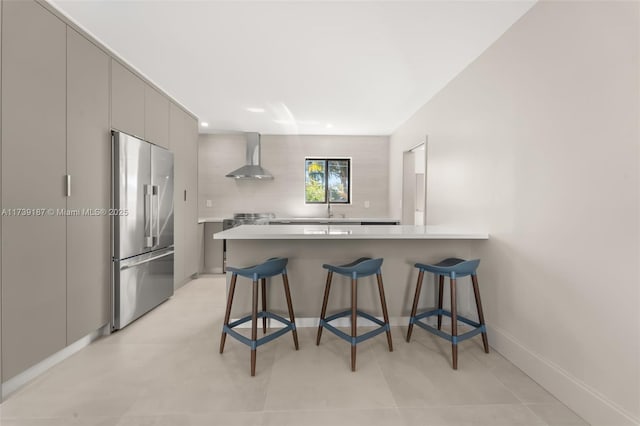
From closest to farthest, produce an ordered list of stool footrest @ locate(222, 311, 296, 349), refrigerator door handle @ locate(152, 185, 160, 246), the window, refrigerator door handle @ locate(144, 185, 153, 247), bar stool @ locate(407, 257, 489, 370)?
stool footrest @ locate(222, 311, 296, 349) → bar stool @ locate(407, 257, 489, 370) → refrigerator door handle @ locate(144, 185, 153, 247) → refrigerator door handle @ locate(152, 185, 160, 246) → the window

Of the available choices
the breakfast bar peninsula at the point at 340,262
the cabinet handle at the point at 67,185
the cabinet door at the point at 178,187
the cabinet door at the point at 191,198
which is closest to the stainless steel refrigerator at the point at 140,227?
the cabinet door at the point at 178,187

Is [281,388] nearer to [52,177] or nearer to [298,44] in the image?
[52,177]

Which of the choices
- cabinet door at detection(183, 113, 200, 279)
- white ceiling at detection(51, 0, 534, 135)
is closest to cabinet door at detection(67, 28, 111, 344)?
white ceiling at detection(51, 0, 534, 135)

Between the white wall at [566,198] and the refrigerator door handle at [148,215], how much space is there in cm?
313

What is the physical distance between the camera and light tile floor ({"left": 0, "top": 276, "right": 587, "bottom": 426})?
5.19ft

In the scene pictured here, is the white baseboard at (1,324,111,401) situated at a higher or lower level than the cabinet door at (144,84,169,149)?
lower

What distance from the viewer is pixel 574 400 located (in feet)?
5.34

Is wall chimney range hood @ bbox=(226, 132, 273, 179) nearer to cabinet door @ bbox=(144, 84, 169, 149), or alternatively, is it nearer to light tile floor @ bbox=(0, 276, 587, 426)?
cabinet door @ bbox=(144, 84, 169, 149)

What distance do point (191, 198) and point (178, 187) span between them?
435mm

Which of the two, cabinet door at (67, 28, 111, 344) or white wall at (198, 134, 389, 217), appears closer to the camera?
cabinet door at (67, 28, 111, 344)

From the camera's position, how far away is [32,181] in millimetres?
1850

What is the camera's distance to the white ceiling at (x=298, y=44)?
1.97 m

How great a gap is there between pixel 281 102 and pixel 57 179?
2.46 m

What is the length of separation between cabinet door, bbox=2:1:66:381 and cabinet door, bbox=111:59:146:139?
1.78ft
